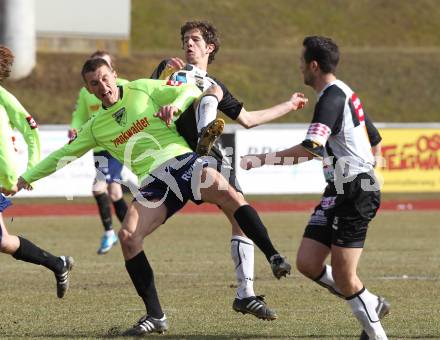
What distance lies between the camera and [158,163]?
7.73 metres

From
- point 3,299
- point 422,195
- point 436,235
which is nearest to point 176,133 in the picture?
point 3,299

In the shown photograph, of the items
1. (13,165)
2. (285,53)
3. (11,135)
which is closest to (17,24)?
(285,53)

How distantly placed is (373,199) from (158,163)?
1751 mm

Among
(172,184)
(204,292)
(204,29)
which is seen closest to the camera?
(172,184)

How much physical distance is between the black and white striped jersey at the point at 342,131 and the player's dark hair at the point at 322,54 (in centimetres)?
13

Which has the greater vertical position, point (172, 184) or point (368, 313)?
point (172, 184)

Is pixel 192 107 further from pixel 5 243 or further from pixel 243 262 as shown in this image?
pixel 5 243

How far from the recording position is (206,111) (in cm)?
752

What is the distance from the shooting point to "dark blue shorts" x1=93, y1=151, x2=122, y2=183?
47.3 ft

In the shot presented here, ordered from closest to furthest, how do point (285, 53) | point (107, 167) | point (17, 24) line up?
1. point (107, 167)
2. point (17, 24)
3. point (285, 53)

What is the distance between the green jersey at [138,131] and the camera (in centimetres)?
778

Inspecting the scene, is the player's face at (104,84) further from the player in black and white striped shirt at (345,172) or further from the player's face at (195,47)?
the player in black and white striped shirt at (345,172)

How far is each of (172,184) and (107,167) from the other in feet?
22.6


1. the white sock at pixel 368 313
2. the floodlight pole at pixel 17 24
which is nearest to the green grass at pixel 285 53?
the floodlight pole at pixel 17 24
